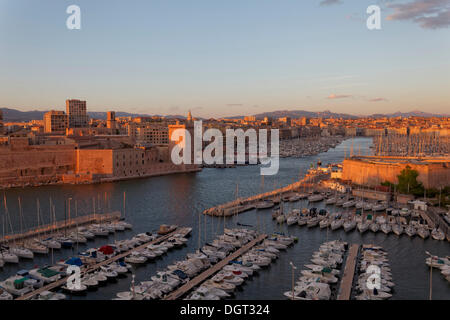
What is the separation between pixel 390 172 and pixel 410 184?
1.86m

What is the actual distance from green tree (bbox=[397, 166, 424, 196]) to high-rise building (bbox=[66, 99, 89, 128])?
137 ft

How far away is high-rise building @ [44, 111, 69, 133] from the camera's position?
40.2 m

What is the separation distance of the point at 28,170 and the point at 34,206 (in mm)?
7433

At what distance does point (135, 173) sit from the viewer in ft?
74.6

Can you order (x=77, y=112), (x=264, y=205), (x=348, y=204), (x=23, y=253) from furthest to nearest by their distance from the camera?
(x=77, y=112) < (x=264, y=205) < (x=348, y=204) < (x=23, y=253)

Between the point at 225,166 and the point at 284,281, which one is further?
the point at 225,166

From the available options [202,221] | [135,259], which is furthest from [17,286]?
[202,221]

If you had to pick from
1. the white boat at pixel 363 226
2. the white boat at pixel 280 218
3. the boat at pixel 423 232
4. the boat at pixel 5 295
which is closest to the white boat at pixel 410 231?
the boat at pixel 423 232

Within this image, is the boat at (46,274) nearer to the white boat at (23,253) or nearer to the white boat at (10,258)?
the white boat at (10,258)

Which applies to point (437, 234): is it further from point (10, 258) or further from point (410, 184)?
point (10, 258)

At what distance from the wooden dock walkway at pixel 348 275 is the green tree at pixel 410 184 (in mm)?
6008

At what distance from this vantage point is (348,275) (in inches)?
286

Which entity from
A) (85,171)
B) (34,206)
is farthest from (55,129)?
(34,206)
